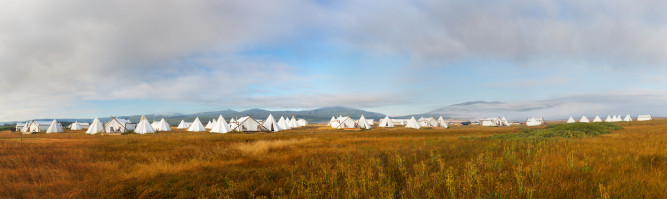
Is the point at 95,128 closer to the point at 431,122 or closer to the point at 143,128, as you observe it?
the point at 143,128

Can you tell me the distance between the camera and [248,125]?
4591cm

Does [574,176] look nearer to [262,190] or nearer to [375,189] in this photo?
[375,189]

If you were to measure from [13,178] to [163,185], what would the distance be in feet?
14.5

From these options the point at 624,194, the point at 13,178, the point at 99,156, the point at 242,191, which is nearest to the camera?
the point at 624,194

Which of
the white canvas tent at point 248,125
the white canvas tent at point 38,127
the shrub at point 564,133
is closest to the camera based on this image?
the shrub at point 564,133

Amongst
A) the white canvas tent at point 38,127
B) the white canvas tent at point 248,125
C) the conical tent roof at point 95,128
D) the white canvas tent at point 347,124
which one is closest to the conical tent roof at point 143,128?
the conical tent roof at point 95,128

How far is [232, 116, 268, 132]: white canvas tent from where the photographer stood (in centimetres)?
4544

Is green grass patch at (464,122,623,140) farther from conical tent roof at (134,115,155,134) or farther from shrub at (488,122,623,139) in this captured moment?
conical tent roof at (134,115,155,134)

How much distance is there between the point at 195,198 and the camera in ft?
17.7

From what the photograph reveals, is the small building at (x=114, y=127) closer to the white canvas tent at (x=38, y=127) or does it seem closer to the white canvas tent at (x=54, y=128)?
the white canvas tent at (x=54, y=128)

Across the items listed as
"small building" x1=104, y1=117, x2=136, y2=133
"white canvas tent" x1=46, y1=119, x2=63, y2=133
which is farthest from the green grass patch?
"white canvas tent" x1=46, y1=119, x2=63, y2=133

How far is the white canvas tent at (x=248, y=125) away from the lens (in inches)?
1789

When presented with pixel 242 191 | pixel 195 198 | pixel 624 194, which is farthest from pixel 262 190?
pixel 624 194

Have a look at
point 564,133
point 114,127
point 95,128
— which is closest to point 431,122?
point 564,133
